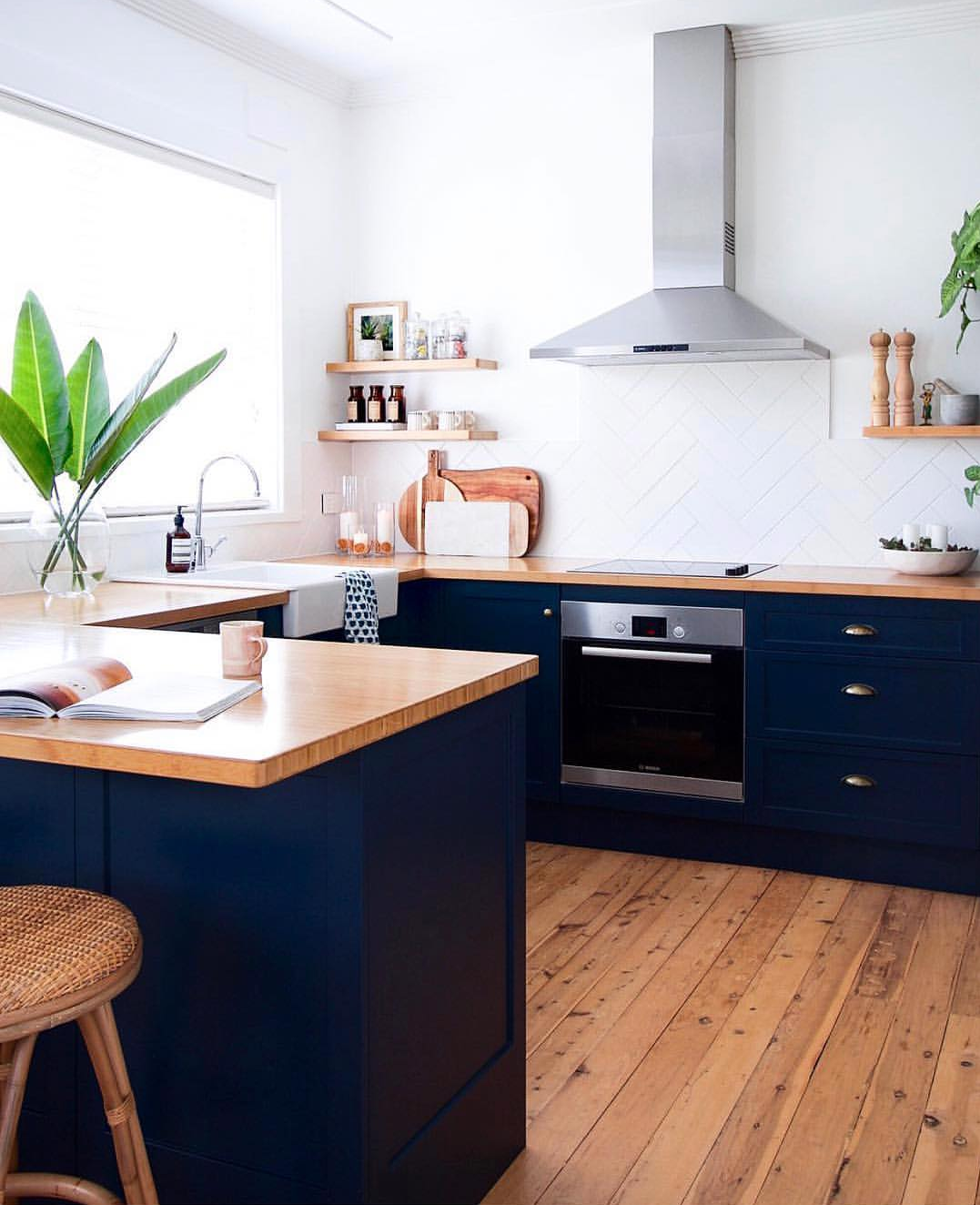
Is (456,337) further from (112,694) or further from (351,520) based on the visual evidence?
(112,694)

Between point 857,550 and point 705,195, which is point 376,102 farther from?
point 857,550

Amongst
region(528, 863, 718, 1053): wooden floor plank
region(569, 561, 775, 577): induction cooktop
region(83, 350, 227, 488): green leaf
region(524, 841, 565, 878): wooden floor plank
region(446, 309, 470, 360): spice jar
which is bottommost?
region(528, 863, 718, 1053): wooden floor plank

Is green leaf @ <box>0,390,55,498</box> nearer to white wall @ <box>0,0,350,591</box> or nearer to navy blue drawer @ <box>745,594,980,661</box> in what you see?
white wall @ <box>0,0,350,591</box>

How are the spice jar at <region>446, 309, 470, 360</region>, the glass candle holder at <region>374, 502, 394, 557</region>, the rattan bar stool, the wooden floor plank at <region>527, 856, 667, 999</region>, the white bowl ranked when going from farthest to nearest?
the glass candle holder at <region>374, 502, 394, 557</region> < the spice jar at <region>446, 309, 470, 360</region> < the white bowl < the wooden floor plank at <region>527, 856, 667, 999</region> < the rattan bar stool

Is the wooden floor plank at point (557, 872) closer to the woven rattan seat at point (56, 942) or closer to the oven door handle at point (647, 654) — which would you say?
the oven door handle at point (647, 654)

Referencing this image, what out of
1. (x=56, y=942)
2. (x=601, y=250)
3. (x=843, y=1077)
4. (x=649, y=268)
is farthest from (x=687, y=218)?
(x=56, y=942)

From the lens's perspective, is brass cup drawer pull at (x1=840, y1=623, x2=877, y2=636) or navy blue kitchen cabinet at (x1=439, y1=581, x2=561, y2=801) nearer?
brass cup drawer pull at (x1=840, y1=623, x2=877, y2=636)

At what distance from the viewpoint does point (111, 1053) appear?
1646 mm

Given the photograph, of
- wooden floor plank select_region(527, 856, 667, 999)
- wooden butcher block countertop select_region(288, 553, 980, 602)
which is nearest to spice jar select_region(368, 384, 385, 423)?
wooden butcher block countertop select_region(288, 553, 980, 602)

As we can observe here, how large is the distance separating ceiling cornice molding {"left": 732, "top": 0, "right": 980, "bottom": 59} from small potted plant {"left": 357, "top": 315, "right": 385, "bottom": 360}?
1.67 metres

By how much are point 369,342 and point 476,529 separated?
34.0 inches

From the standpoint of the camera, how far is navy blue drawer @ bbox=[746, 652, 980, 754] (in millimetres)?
3695

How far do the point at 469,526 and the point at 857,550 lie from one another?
1431 millimetres

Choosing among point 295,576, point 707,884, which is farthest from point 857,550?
point 295,576
